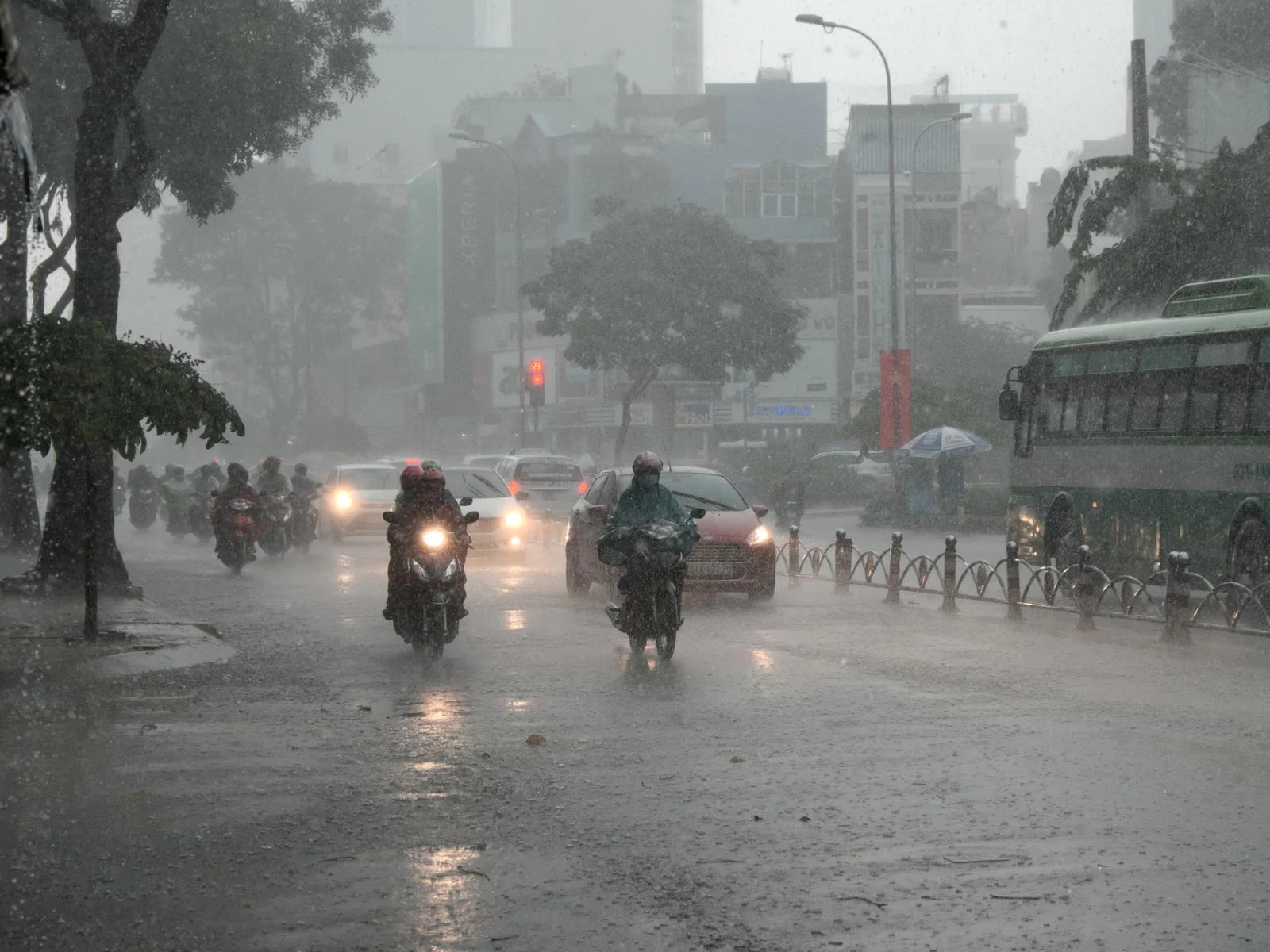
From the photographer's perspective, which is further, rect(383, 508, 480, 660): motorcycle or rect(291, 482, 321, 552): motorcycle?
rect(291, 482, 321, 552): motorcycle

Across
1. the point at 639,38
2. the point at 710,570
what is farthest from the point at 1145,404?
the point at 639,38

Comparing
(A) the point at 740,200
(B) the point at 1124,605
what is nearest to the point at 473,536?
(B) the point at 1124,605

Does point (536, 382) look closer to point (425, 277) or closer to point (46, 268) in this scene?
point (46, 268)

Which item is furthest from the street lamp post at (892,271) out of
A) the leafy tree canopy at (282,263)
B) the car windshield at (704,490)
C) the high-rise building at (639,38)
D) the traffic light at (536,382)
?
the high-rise building at (639,38)

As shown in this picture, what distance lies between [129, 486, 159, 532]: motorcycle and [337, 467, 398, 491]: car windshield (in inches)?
448

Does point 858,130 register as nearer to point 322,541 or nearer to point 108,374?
point 322,541

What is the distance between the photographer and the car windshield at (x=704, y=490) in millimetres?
20031

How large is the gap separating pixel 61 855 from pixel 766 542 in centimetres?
1342

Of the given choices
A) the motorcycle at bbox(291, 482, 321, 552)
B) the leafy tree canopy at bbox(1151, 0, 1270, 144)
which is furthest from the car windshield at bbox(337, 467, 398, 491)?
the leafy tree canopy at bbox(1151, 0, 1270, 144)

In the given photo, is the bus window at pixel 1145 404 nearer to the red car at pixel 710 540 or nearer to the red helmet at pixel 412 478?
the red car at pixel 710 540

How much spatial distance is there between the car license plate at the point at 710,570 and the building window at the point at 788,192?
59.7 meters

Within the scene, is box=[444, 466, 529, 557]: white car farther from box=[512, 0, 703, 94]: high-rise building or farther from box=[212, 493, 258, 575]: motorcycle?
box=[512, 0, 703, 94]: high-rise building

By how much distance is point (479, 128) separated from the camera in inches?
3629

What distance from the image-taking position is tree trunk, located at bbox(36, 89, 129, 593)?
60.2 ft
